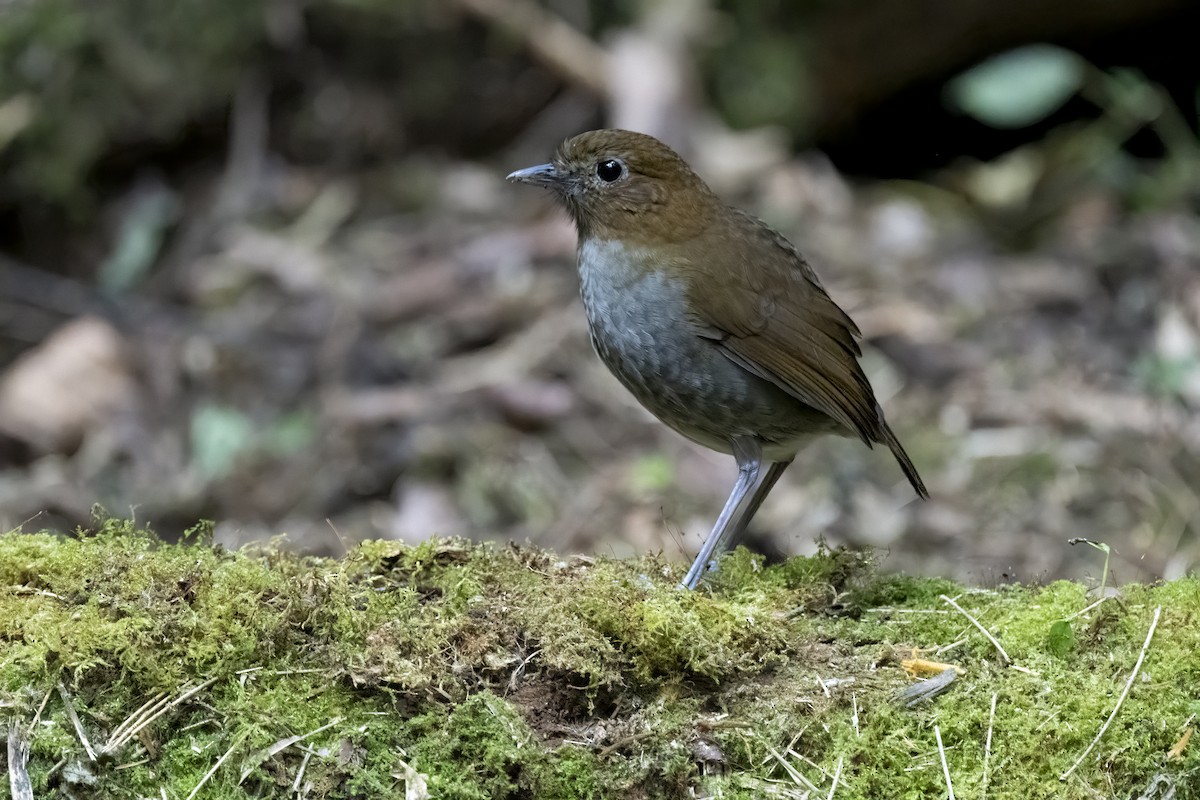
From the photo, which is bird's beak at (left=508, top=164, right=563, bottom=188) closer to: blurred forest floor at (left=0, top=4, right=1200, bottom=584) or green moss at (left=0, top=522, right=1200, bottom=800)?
blurred forest floor at (left=0, top=4, right=1200, bottom=584)

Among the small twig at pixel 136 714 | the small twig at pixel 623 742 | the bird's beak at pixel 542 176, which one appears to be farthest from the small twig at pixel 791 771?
the bird's beak at pixel 542 176

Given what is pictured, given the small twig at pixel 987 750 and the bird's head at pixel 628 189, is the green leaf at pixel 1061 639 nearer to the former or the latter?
the small twig at pixel 987 750

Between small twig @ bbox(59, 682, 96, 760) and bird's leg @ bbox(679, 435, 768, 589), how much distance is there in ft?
4.32

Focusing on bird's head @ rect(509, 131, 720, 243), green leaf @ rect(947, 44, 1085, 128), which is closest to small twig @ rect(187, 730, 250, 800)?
bird's head @ rect(509, 131, 720, 243)

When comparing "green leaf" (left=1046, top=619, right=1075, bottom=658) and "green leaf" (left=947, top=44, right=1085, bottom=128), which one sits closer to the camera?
"green leaf" (left=1046, top=619, right=1075, bottom=658)

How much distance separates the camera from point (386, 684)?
241 centimetres

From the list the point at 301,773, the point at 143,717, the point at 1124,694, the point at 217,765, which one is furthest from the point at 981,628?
the point at 143,717

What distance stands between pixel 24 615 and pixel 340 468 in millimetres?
3370

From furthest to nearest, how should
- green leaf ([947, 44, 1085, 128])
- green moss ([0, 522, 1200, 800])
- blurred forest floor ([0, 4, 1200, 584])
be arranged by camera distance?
green leaf ([947, 44, 1085, 128])
blurred forest floor ([0, 4, 1200, 584])
green moss ([0, 522, 1200, 800])

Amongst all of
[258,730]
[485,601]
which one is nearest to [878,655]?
[485,601]

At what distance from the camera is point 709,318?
336 centimetres

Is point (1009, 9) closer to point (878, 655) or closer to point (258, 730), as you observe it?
point (878, 655)

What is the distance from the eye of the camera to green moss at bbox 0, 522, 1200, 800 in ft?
7.54

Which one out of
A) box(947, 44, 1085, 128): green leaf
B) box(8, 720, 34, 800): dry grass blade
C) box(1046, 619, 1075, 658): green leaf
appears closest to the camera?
box(8, 720, 34, 800): dry grass blade
